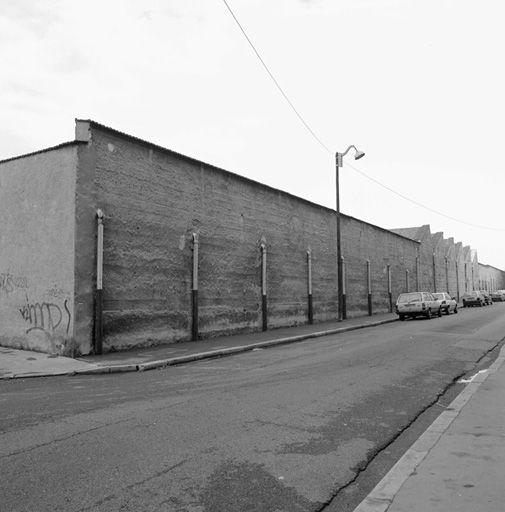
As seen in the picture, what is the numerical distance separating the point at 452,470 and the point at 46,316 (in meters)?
11.7

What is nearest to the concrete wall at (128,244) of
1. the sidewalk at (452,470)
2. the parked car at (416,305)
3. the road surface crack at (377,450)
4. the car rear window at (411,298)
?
the road surface crack at (377,450)

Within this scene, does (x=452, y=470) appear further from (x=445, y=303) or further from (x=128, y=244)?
(x=445, y=303)

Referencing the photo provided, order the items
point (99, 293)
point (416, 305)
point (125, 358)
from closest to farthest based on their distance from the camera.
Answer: point (125, 358) → point (99, 293) → point (416, 305)

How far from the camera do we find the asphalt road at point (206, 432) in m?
3.94

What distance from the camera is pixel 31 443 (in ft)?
17.4

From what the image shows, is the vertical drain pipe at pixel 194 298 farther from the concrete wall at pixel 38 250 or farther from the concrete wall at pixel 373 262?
the concrete wall at pixel 373 262

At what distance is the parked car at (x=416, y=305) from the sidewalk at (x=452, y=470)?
2194 cm

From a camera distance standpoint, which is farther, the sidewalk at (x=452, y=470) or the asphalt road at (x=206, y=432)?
the asphalt road at (x=206, y=432)

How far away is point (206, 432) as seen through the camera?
223 inches

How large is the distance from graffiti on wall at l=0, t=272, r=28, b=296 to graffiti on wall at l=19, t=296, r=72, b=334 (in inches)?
21.8

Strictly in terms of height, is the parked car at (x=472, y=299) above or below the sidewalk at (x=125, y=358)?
above

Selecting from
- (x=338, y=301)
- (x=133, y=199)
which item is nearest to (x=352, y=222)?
(x=338, y=301)

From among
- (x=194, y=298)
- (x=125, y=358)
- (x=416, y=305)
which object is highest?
(x=194, y=298)

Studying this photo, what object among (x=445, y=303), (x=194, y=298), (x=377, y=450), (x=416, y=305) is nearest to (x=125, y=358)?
(x=194, y=298)
